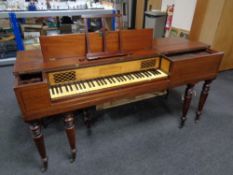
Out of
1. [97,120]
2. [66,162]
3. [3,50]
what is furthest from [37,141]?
[3,50]

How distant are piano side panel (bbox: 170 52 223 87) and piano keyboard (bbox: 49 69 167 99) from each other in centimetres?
11

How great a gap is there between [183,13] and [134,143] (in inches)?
107

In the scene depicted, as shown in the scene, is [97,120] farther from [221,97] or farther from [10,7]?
[10,7]

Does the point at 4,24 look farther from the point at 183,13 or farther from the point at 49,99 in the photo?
the point at 183,13

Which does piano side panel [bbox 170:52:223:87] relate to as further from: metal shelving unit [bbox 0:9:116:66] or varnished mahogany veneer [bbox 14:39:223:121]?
metal shelving unit [bbox 0:9:116:66]

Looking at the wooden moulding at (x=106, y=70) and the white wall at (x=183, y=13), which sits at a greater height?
the white wall at (x=183, y=13)

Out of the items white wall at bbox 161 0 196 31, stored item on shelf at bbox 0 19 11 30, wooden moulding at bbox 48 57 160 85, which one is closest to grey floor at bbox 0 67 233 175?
wooden moulding at bbox 48 57 160 85

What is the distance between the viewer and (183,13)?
333cm

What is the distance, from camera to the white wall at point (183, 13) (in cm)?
318

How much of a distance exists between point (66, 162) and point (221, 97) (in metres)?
2.07

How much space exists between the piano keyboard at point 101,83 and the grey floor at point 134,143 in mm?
638

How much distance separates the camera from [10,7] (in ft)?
9.88

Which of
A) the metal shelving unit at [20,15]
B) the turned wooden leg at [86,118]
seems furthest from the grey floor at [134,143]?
the metal shelving unit at [20,15]

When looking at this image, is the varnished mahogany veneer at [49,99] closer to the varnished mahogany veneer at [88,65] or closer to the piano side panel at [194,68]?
the varnished mahogany veneer at [88,65]
